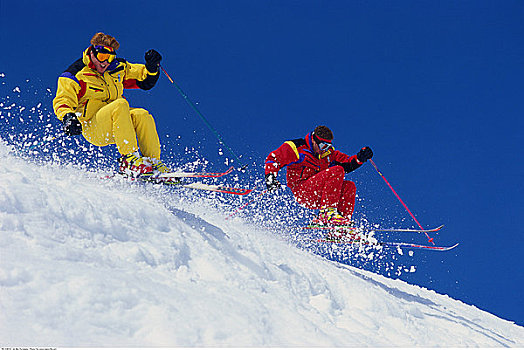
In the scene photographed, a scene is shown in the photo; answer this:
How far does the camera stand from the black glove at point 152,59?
4895 mm

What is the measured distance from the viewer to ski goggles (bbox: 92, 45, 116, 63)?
442 cm

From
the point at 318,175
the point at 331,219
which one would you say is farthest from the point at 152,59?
the point at 331,219

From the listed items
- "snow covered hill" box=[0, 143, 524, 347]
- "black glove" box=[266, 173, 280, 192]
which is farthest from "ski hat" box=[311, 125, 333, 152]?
"snow covered hill" box=[0, 143, 524, 347]

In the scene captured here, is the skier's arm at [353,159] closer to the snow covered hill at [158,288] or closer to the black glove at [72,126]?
the snow covered hill at [158,288]

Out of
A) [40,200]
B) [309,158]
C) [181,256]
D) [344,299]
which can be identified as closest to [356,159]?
[309,158]

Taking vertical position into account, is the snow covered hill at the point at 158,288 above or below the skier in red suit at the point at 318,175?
below

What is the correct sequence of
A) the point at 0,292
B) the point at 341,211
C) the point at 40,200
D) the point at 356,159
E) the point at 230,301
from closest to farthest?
1. the point at 0,292
2. the point at 230,301
3. the point at 40,200
4. the point at 341,211
5. the point at 356,159

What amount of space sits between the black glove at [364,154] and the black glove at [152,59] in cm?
294

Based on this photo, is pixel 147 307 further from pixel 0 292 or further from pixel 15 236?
pixel 15 236

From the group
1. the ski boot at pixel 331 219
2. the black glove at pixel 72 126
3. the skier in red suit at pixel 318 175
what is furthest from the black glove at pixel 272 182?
the black glove at pixel 72 126

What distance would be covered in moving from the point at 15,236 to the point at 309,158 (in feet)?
13.1

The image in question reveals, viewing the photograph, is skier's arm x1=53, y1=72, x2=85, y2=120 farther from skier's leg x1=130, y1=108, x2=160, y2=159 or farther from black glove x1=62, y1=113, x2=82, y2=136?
skier's leg x1=130, y1=108, x2=160, y2=159

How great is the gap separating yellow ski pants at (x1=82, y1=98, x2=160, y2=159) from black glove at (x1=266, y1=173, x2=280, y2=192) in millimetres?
1414

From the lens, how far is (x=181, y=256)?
8.13 ft
